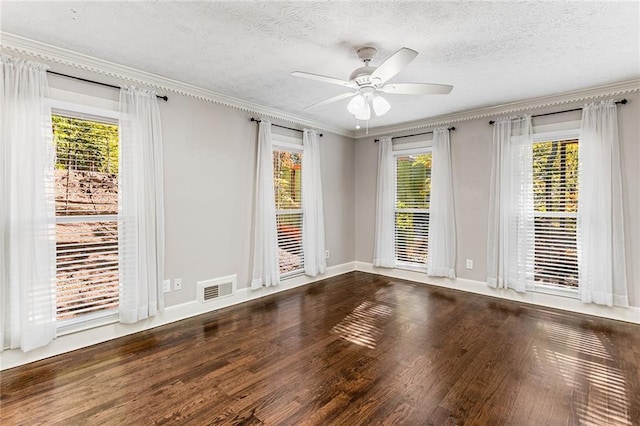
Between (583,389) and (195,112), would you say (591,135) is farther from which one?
(195,112)

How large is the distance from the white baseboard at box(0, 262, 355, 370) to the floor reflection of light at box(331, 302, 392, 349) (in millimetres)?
Result: 1382

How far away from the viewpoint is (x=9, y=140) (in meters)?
2.52

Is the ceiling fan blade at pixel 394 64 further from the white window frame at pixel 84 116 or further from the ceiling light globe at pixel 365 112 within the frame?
the white window frame at pixel 84 116

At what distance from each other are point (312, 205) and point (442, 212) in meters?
2.00

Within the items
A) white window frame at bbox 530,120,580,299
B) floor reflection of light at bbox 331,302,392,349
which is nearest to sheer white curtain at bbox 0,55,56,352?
floor reflection of light at bbox 331,302,392,349

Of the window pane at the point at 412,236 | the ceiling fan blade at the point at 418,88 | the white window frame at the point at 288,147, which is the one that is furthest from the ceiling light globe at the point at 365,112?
the window pane at the point at 412,236

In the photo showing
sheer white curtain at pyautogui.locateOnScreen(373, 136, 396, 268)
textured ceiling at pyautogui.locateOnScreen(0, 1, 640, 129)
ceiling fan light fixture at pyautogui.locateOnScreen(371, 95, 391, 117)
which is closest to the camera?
textured ceiling at pyautogui.locateOnScreen(0, 1, 640, 129)

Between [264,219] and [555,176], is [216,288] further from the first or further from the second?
[555,176]

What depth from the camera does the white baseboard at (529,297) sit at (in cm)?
362

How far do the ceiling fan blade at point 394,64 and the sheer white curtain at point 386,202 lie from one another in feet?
10.1

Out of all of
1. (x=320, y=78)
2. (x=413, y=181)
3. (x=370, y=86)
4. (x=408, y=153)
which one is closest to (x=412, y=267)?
(x=413, y=181)

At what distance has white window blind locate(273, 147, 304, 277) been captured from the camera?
480cm

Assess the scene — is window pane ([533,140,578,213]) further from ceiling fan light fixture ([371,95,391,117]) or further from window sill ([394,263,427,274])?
ceiling fan light fixture ([371,95,391,117])

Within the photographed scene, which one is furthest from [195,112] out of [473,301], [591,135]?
[591,135]
